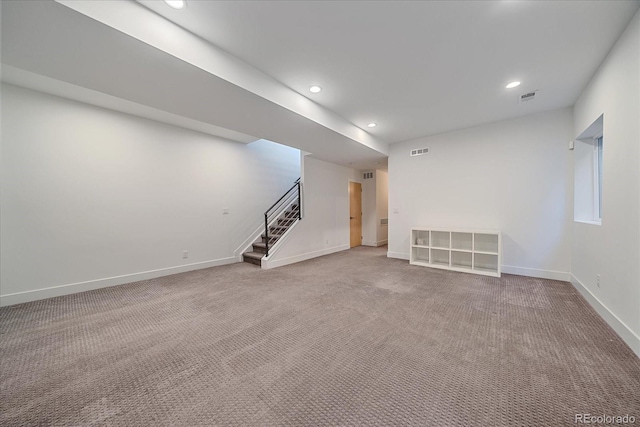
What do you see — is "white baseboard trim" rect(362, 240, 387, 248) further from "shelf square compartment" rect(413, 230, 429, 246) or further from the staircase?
the staircase

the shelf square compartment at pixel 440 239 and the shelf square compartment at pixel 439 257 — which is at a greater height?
the shelf square compartment at pixel 440 239

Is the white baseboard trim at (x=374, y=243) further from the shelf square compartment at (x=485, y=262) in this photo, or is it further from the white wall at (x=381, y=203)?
the shelf square compartment at (x=485, y=262)

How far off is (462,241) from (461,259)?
41cm

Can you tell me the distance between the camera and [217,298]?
130 inches

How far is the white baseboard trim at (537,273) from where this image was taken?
12.7 ft

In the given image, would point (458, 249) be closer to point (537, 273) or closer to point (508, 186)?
point (537, 273)

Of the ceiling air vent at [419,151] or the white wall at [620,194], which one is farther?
the ceiling air vent at [419,151]

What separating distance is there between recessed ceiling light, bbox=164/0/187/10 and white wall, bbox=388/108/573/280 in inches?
198

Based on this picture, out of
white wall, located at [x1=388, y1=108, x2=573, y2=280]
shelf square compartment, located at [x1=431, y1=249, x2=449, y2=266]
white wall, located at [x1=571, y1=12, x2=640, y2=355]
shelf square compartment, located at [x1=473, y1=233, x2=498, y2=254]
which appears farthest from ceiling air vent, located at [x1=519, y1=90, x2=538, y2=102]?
shelf square compartment, located at [x1=431, y1=249, x2=449, y2=266]

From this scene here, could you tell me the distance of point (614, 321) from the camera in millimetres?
2285

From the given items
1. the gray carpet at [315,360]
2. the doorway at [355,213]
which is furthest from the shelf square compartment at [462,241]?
the doorway at [355,213]

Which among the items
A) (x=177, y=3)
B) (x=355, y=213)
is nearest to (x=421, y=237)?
(x=355, y=213)

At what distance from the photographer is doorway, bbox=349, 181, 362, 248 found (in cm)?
771

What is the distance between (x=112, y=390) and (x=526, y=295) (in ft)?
15.8
